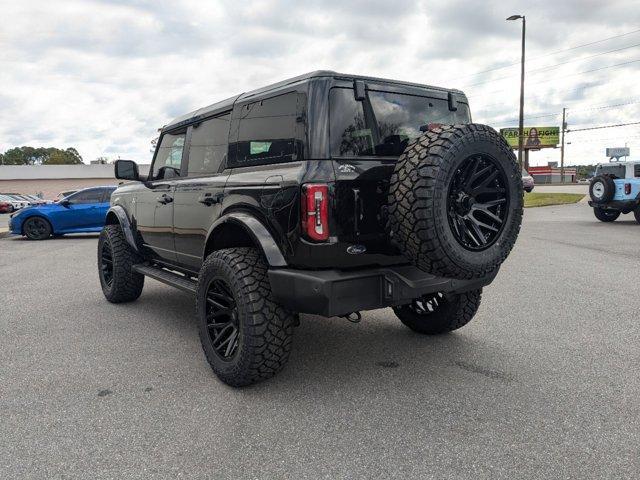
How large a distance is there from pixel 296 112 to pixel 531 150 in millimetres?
76344

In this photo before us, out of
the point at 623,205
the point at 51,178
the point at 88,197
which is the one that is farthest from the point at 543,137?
the point at 88,197

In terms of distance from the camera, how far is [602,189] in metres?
14.0

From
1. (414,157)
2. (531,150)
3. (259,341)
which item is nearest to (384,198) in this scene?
(414,157)

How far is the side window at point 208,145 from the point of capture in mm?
3865

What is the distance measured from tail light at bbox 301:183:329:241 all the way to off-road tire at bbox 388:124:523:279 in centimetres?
37

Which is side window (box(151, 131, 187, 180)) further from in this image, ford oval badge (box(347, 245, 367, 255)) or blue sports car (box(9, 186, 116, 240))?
blue sports car (box(9, 186, 116, 240))

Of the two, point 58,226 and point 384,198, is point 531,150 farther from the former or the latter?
point 384,198

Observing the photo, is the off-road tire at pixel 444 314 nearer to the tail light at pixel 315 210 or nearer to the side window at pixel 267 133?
the tail light at pixel 315 210

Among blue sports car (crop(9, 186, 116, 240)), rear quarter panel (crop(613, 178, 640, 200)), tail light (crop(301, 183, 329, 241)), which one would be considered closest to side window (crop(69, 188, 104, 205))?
blue sports car (crop(9, 186, 116, 240))

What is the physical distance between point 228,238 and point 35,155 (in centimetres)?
13207

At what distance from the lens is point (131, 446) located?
252 cm

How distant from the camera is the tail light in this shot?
2787 mm

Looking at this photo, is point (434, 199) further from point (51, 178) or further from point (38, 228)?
point (51, 178)

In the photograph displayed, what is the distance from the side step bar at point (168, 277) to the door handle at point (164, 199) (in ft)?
2.20
